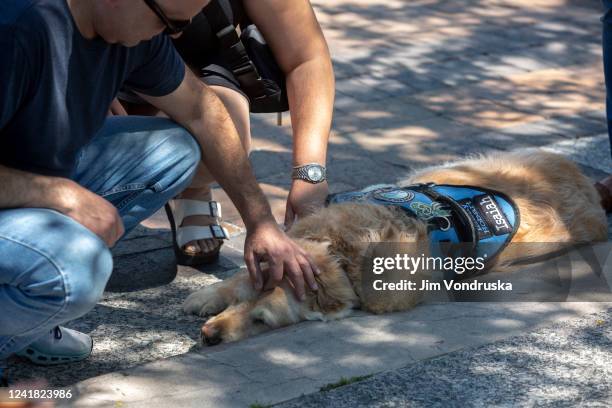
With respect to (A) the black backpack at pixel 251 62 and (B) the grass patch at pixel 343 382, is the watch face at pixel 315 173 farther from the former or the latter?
(B) the grass patch at pixel 343 382

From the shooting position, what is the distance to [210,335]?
10.5 ft

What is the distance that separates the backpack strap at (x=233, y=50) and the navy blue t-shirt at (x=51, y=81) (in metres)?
0.68

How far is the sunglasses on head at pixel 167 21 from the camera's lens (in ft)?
8.40

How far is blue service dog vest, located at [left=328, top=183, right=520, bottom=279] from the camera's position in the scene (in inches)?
137

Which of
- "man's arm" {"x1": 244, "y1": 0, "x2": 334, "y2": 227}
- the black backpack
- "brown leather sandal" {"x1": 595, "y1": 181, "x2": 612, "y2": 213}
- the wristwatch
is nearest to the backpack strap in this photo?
the black backpack

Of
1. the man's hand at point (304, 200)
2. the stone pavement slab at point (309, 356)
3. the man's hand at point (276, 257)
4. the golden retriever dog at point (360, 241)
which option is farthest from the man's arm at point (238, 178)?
the man's hand at point (304, 200)

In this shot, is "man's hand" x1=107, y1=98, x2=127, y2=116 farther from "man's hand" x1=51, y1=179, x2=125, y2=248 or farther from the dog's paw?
"man's hand" x1=51, y1=179, x2=125, y2=248

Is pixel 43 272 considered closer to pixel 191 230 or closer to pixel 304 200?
pixel 304 200

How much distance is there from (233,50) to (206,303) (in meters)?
0.95

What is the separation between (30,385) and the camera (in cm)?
292

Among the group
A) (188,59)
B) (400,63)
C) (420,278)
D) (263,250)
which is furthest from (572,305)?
(400,63)

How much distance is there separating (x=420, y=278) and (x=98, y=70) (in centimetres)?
133

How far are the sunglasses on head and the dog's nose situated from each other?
1014mm

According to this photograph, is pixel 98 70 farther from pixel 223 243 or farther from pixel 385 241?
pixel 223 243
